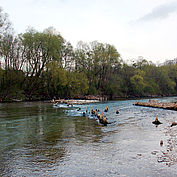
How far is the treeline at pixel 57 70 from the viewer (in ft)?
197

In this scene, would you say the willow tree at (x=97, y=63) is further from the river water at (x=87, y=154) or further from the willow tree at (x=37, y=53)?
the river water at (x=87, y=154)

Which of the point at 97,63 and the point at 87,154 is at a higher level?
the point at 97,63

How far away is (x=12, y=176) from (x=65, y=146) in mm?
4443

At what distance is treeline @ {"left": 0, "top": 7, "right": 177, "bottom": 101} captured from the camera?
6019 cm

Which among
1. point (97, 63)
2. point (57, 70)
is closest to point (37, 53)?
point (57, 70)

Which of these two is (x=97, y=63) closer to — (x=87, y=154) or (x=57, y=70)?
(x=57, y=70)

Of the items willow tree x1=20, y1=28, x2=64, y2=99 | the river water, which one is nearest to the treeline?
willow tree x1=20, y1=28, x2=64, y2=99

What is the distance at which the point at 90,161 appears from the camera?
9625 millimetres

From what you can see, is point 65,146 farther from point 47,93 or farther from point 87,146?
point 47,93

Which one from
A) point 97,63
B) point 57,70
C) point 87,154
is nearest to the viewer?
point 87,154

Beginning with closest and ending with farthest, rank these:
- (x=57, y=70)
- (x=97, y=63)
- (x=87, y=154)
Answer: (x=87, y=154) < (x=57, y=70) < (x=97, y=63)

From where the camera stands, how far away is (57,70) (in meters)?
66.2

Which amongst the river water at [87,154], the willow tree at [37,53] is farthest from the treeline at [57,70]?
the river water at [87,154]

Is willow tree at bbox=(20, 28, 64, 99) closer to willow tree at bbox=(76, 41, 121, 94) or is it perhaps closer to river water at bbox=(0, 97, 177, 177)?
willow tree at bbox=(76, 41, 121, 94)
